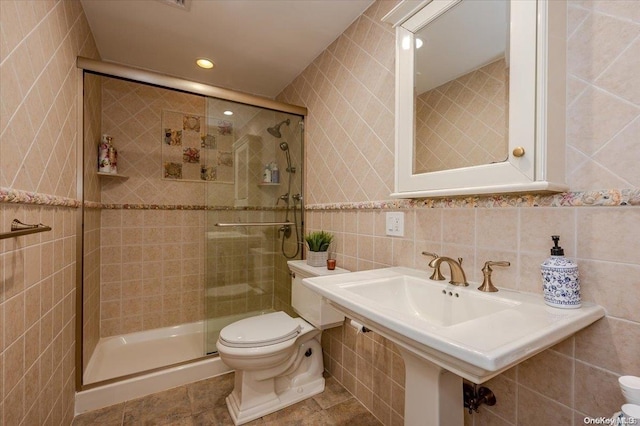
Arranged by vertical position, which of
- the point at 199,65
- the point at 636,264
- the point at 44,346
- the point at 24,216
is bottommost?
the point at 44,346

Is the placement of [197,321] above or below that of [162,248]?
below

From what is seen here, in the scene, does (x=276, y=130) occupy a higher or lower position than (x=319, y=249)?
higher

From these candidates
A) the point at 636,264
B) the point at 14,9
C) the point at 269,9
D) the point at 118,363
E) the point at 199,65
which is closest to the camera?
the point at 636,264

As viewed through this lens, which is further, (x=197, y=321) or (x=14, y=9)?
(x=197, y=321)

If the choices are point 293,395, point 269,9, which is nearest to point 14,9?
point 269,9

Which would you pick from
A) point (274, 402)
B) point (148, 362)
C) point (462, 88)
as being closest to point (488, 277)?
point (462, 88)

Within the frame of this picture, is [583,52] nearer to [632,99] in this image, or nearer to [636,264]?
[632,99]

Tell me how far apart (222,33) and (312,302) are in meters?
1.87

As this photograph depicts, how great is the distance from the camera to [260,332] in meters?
1.56

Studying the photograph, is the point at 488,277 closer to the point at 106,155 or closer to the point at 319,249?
the point at 319,249

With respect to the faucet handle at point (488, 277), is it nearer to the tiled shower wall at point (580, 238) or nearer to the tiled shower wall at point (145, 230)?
the tiled shower wall at point (580, 238)

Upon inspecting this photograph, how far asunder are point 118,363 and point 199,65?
2.38 meters

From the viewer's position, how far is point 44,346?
1.14 m

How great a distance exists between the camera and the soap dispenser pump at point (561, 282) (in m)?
0.74
